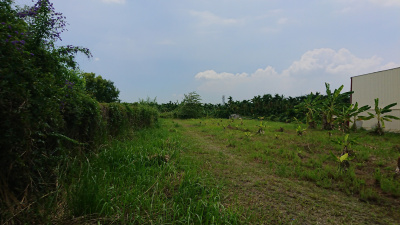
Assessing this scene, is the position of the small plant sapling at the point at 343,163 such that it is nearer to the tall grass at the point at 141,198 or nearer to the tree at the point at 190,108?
the tall grass at the point at 141,198

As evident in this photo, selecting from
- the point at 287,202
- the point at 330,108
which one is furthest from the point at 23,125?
the point at 330,108

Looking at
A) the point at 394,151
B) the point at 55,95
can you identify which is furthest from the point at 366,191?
the point at 55,95

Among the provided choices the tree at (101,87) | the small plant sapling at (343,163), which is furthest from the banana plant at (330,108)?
the tree at (101,87)

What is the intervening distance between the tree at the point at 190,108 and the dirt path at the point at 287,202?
69.8 ft

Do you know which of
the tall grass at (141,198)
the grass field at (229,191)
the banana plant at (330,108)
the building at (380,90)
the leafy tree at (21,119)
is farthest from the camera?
the building at (380,90)

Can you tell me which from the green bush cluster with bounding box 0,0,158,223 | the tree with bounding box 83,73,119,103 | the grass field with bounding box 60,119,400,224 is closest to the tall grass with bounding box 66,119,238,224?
the grass field with bounding box 60,119,400,224

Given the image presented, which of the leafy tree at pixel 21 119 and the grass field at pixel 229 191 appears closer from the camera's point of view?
the leafy tree at pixel 21 119

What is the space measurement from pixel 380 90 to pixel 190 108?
1794 centimetres

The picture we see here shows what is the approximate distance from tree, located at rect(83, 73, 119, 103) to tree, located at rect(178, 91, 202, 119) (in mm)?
11671

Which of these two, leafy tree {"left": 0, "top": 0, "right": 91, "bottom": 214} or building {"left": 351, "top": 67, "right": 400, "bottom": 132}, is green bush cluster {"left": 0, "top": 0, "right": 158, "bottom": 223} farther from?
building {"left": 351, "top": 67, "right": 400, "bottom": 132}

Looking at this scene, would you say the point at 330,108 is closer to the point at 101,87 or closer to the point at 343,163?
the point at 343,163

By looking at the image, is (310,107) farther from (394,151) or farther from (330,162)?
(330,162)

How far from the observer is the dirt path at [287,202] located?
2.74 m

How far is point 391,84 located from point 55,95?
16976 millimetres
